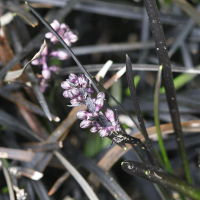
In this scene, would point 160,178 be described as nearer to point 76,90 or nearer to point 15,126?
point 76,90

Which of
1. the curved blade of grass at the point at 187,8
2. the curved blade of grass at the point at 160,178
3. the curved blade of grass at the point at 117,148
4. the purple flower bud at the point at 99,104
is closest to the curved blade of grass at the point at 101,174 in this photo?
the curved blade of grass at the point at 117,148

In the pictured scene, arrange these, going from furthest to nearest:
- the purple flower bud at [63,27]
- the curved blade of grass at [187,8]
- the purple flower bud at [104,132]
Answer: the curved blade of grass at [187,8] → the purple flower bud at [63,27] → the purple flower bud at [104,132]

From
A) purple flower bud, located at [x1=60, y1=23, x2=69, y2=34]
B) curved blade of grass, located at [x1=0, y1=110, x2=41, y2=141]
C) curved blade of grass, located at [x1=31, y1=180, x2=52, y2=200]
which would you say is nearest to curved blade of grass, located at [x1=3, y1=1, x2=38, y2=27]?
purple flower bud, located at [x1=60, y1=23, x2=69, y2=34]

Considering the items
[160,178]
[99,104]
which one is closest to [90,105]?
[99,104]

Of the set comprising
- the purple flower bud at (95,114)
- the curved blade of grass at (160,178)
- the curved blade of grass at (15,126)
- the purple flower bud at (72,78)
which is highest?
the curved blade of grass at (15,126)

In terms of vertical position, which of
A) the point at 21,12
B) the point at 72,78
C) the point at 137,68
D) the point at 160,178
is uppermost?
the point at 21,12

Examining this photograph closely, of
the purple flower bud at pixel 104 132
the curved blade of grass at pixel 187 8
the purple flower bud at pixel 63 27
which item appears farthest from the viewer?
the curved blade of grass at pixel 187 8

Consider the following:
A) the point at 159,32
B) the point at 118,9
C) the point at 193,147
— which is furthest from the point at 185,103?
the point at 118,9

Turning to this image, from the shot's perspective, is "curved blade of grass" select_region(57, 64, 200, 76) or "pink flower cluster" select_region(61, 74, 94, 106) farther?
"curved blade of grass" select_region(57, 64, 200, 76)

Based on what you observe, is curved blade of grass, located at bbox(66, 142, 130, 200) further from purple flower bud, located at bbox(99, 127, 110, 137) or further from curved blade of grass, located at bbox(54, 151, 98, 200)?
purple flower bud, located at bbox(99, 127, 110, 137)

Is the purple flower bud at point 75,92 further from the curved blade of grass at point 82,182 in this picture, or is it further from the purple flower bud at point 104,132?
the curved blade of grass at point 82,182

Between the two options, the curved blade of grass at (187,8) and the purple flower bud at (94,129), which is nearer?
the purple flower bud at (94,129)

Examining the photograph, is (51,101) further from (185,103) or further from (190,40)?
(190,40)
